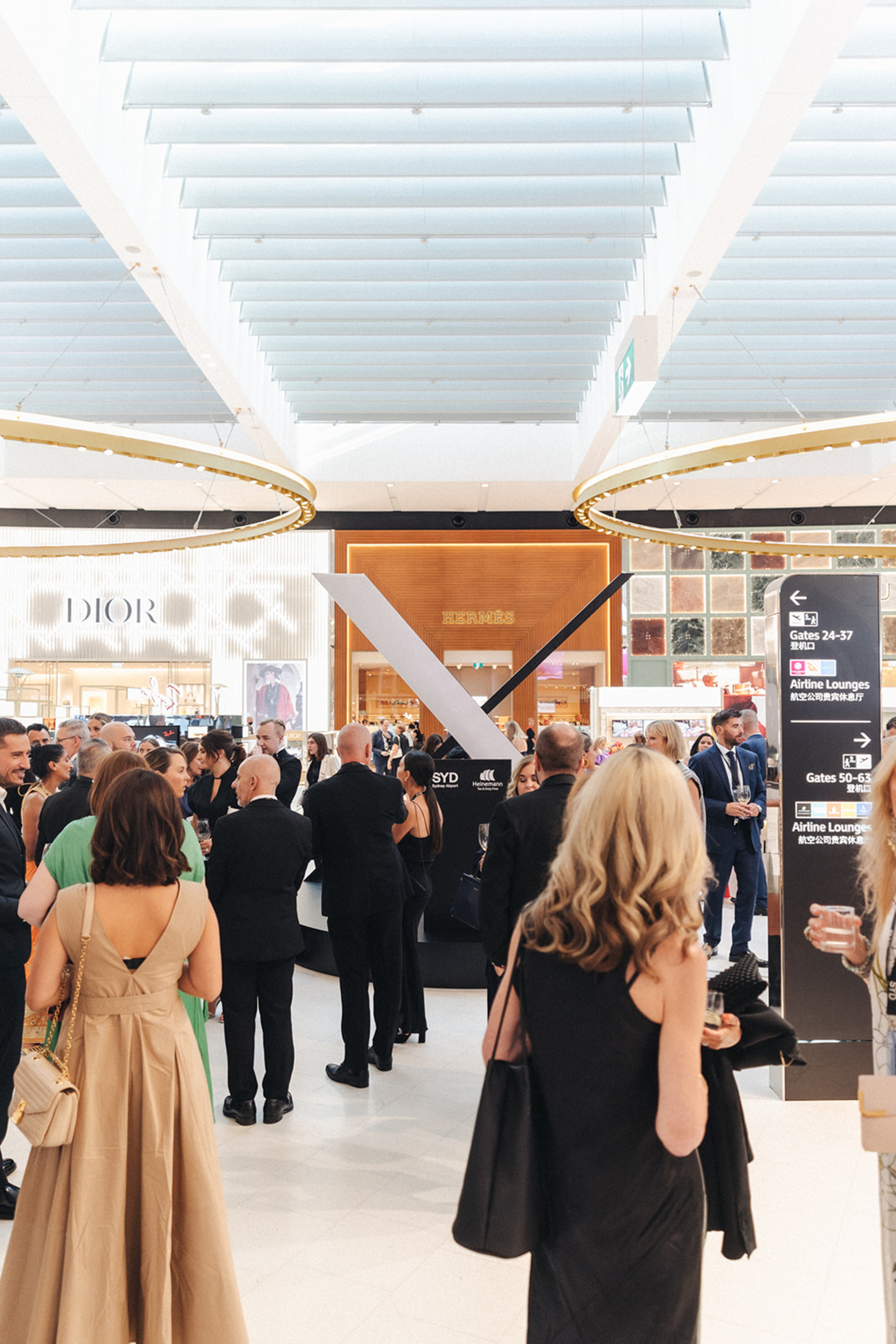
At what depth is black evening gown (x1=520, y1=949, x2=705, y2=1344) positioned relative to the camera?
1.66 meters

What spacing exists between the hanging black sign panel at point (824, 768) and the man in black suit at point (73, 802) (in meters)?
3.13

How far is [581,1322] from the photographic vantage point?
1.70 metres

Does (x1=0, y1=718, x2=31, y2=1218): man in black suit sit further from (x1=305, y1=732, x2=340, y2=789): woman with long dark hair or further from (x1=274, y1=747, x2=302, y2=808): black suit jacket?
(x1=305, y1=732, x2=340, y2=789): woman with long dark hair

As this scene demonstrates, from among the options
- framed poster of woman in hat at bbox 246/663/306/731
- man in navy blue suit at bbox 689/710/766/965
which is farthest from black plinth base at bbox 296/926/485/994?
framed poster of woman in hat at bbox 246/663/306/731

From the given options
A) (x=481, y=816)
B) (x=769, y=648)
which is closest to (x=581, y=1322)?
(x=769, y=648)

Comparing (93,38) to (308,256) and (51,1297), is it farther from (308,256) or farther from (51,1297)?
(51,1297)

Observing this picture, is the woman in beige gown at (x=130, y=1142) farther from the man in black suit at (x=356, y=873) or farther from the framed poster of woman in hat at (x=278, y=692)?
the framed poster of woman in hat at (x=278, y=692)

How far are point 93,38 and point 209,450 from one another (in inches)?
108

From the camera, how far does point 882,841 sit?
7.66 ft

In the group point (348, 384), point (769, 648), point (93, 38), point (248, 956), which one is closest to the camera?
point (248, 956)

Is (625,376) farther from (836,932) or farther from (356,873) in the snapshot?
(836,932)

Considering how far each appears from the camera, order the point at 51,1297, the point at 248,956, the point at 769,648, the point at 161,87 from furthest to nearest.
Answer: the point at 161,87 → the point at 769,648 → the point at 248,956 → the point at 51,1297

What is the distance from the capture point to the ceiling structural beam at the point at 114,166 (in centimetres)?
555

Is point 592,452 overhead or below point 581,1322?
overhead
